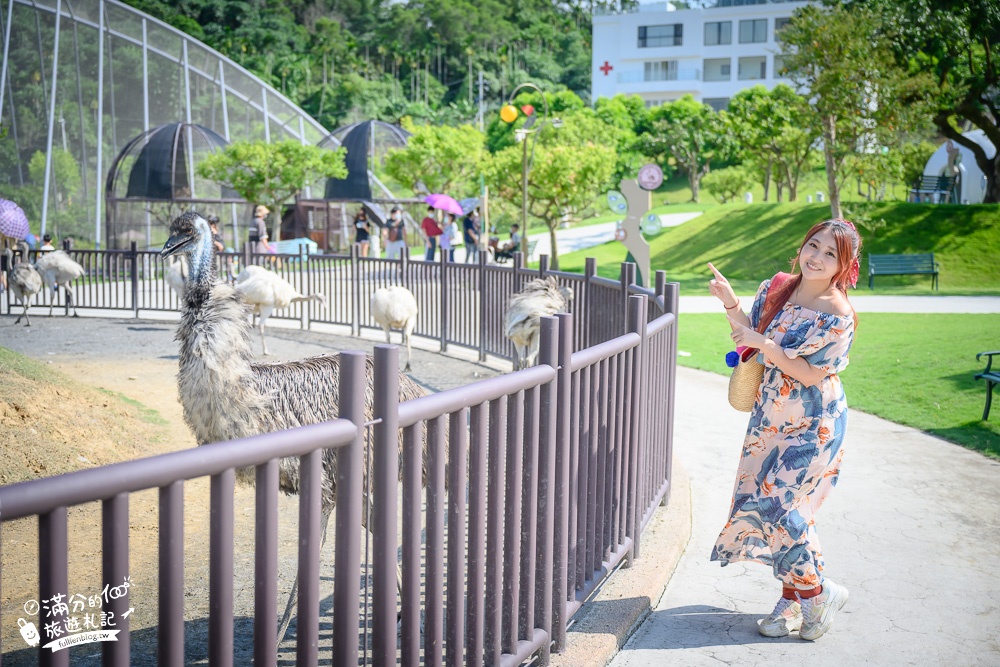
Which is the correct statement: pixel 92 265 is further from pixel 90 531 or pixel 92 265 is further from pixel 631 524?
A: pixel 631 524

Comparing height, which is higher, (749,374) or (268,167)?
(268,167)

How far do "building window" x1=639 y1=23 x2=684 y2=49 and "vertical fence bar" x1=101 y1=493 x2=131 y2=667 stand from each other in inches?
3505

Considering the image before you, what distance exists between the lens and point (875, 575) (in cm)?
498

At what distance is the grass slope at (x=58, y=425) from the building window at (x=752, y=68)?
83.2 m

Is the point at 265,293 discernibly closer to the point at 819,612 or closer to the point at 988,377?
the point at 988,377

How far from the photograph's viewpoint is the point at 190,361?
4.40m

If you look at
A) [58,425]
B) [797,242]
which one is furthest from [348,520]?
[797,242]

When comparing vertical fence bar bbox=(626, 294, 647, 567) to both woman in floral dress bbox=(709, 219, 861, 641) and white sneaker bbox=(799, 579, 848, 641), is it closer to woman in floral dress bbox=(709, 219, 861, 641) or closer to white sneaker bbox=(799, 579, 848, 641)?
woman in floral dress bbox=(709, 219, 861, 641)

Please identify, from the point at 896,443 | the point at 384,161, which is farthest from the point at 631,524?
the point at 384,161

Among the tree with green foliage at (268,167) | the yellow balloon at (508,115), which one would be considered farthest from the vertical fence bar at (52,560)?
the tree with green foliage at (268,167)

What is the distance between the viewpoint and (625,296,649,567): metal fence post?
467cm

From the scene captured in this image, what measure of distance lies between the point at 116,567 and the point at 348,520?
689mm

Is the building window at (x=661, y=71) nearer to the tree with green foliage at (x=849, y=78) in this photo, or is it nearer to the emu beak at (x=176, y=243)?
the tree with green foliage at (x=849, y=78)

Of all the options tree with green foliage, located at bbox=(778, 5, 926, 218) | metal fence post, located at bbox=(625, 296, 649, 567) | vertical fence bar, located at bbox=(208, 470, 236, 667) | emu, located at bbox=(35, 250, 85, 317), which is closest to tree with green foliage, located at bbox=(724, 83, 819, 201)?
tree with green foliage, located at bbox=(778, 5, 926, 218)
